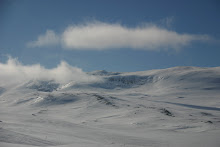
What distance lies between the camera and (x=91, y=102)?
69062mm

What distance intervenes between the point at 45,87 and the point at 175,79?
99351 millimetres

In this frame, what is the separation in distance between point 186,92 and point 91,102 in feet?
188

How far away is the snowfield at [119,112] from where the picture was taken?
773 inches

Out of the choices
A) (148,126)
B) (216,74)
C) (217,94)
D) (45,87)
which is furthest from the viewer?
(45,87)

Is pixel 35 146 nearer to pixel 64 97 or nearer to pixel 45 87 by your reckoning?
pixel 64 97

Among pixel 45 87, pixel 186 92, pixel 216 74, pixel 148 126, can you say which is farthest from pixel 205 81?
pixel 45 87

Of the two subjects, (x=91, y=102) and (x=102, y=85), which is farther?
(x=102, y=85)

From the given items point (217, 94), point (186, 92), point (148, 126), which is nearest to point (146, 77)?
point (186, 92)

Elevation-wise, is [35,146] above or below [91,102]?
below

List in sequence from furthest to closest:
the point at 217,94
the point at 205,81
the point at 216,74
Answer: the point at 216,74
the point at 205,81
the point at 217,94

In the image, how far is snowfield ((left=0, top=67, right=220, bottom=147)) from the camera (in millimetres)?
19641

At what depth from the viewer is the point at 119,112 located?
170ft

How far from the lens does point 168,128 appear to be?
3178 centimetres


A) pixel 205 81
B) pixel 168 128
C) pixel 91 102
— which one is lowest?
pixel 168 128
